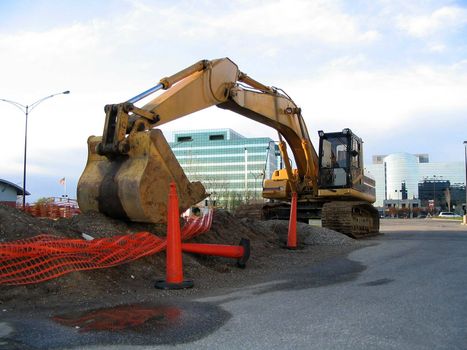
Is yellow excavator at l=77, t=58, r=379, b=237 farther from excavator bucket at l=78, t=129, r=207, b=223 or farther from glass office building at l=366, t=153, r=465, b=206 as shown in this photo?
glass office building at l=366, t=153, r=465, b=206

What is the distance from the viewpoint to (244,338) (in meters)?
4.21

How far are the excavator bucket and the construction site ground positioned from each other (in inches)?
14.6

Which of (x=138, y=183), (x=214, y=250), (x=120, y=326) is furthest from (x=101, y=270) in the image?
(x=120, y=326)

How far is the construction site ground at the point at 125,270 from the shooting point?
5.82 metres

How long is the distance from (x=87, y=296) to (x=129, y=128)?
3.82 m

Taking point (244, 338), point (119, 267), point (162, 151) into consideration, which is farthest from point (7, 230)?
point (244, 338)

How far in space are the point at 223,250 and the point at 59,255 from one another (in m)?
2.81

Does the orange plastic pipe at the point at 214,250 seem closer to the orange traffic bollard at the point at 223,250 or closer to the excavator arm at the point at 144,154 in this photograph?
the orange traffic bollard at the point at 223,250

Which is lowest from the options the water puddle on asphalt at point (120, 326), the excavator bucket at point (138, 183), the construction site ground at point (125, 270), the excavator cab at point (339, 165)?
the water puddle on asphalt at point (120, 326)

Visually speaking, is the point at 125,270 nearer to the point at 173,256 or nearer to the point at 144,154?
the point at 173,256

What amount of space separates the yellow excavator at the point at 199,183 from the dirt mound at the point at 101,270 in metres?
0.54

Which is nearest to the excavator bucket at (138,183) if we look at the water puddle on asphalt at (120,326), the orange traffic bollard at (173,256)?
the orange traffic bollard at (173,256)

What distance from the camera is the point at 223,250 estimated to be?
8148 mm

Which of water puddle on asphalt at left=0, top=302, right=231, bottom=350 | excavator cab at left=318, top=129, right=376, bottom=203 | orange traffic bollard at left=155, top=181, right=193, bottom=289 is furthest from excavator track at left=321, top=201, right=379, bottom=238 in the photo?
water puddle on asphalt at left=0, top=302, right=231, bottom=350
